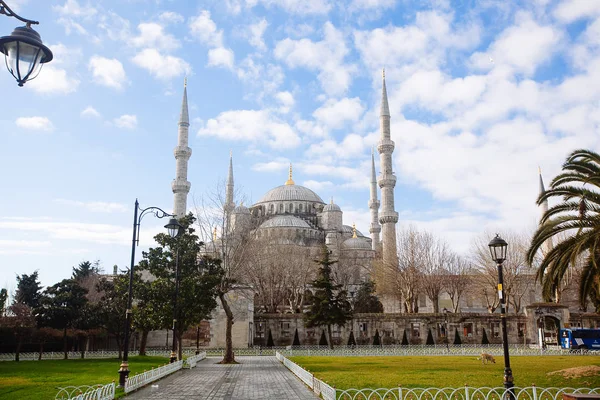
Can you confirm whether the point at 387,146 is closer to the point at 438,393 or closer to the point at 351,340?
the point at 351,340

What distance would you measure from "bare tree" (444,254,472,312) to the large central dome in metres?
34.4

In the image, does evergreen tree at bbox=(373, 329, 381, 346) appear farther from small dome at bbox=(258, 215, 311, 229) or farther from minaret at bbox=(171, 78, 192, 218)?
small dome at bbox=(258, 215, 311, 229)

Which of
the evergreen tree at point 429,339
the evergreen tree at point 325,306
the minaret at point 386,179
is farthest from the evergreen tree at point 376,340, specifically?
the minaret at point 386,179

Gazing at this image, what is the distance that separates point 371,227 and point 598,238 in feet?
169

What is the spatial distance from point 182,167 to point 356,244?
80.7ft

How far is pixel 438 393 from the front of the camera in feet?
36.6

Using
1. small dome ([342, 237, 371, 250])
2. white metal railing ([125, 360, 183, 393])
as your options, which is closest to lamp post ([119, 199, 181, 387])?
white metal railing ([125, 360, 183, 393])

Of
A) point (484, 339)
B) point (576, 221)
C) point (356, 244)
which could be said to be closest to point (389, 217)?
point (484, 339)

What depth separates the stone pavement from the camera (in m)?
12.1

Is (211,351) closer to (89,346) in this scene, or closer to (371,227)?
(89,346)

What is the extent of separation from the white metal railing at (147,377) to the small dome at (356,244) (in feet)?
147

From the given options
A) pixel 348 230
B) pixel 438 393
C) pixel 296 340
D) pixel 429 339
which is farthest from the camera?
pixel 348 230

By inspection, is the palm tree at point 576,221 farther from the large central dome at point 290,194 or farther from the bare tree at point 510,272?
the large central dome at point 290,194

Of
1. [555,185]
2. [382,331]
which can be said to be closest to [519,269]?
[382,331]
